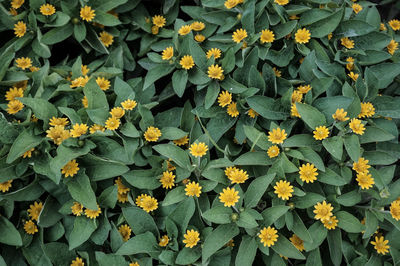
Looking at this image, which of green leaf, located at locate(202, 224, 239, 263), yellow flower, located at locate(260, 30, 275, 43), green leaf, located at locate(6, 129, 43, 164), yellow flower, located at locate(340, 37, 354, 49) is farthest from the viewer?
yellow flower, located at locate(340, 37, 354, 49)

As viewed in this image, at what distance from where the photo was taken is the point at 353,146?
185 cm

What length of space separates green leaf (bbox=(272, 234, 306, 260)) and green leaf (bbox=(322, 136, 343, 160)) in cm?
43

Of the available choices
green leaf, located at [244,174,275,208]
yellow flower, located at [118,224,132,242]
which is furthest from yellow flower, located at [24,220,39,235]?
green leaf, located at [244,174,275,208]

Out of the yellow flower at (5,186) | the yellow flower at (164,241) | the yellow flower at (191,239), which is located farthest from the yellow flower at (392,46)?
the yellow flower at (5,186)

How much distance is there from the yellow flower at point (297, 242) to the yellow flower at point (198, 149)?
1.88 ft

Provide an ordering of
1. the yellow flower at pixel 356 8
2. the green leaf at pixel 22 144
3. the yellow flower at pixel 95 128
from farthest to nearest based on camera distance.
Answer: the yellow flower at pixel 356 8 → the yellow flower at pixel 95 128 → the green leaf at pixel 22 144

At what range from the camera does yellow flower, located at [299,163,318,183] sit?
6.07ft

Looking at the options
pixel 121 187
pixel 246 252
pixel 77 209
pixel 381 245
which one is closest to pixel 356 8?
pixel 381 245

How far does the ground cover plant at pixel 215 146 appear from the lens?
1866 mm

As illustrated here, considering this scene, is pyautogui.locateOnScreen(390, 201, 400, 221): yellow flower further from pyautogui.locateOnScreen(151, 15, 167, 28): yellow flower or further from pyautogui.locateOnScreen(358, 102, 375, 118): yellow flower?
pyautogui.locateOnScreen(151, 15, 167, 28): yellow flower

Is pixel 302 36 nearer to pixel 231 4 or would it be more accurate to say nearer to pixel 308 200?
pixel 231 4

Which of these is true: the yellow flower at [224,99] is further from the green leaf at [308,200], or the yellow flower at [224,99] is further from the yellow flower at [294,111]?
the green leaf at [308,200]

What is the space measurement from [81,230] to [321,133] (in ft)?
3.93

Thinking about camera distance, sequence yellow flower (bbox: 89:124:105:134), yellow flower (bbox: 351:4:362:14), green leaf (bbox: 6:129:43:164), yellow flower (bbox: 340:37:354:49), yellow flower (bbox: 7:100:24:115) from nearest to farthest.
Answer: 1. green leaf (bbox: 6:129:43:164)
2. yellow flower (bbox: 89:124:105:134)
3. yellow flower (bbox: 7:100:24:115)
4. yellow flower (bbox: 340:37:354:49)
5. yellow flower (bbox: 351:4:362:14)
